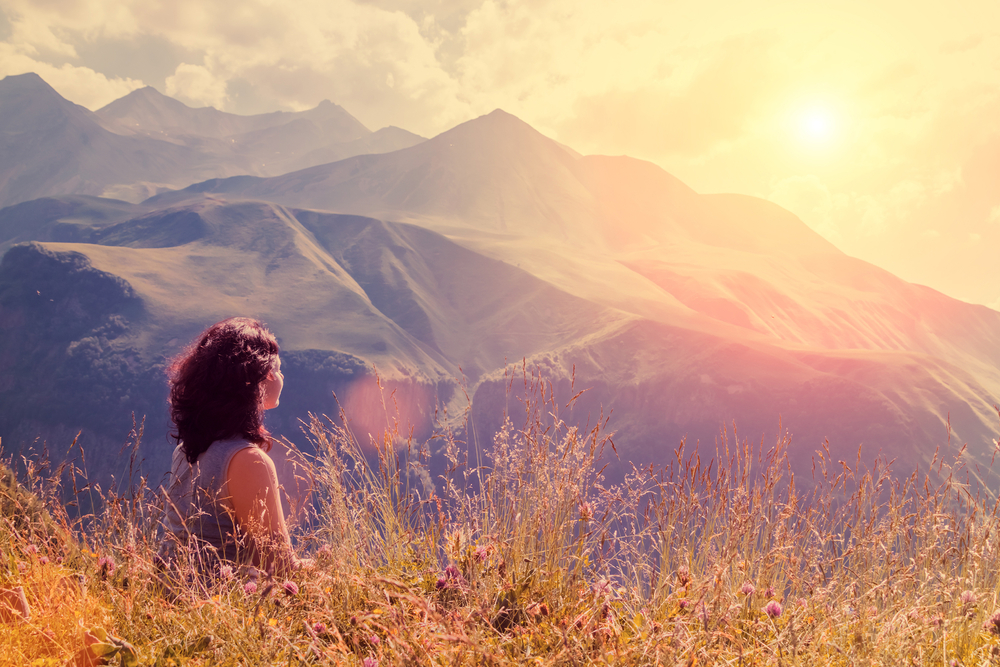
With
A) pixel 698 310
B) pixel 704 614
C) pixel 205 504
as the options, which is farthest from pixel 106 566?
pixel 698 310

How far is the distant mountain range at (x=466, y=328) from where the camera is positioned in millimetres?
53062

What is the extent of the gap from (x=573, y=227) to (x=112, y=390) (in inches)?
5188

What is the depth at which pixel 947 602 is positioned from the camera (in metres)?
2.11

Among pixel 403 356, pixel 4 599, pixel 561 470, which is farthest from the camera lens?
pixel 403 356

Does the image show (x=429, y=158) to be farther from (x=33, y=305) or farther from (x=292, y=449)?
(x=292, y=449)

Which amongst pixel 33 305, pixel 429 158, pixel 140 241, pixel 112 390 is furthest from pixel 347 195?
pixel 112 390

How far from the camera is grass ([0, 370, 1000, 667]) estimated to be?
1.62 m

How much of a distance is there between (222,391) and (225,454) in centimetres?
26

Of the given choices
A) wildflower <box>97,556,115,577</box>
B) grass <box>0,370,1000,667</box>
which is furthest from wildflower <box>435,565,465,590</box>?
wildflower <box>97,556,115,577</box>

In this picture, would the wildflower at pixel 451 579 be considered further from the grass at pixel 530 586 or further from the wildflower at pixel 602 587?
the wildflower at pixel 602 587

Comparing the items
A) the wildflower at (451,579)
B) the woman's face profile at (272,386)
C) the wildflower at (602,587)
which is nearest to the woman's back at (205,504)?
the woman's face profile at (272,386)

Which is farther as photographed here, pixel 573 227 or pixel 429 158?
pixel 429 158

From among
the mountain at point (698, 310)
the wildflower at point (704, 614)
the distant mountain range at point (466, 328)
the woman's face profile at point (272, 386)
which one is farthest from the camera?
the distant mountain range at point (466, 328)

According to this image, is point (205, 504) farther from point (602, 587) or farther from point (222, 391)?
point (602, 587)
